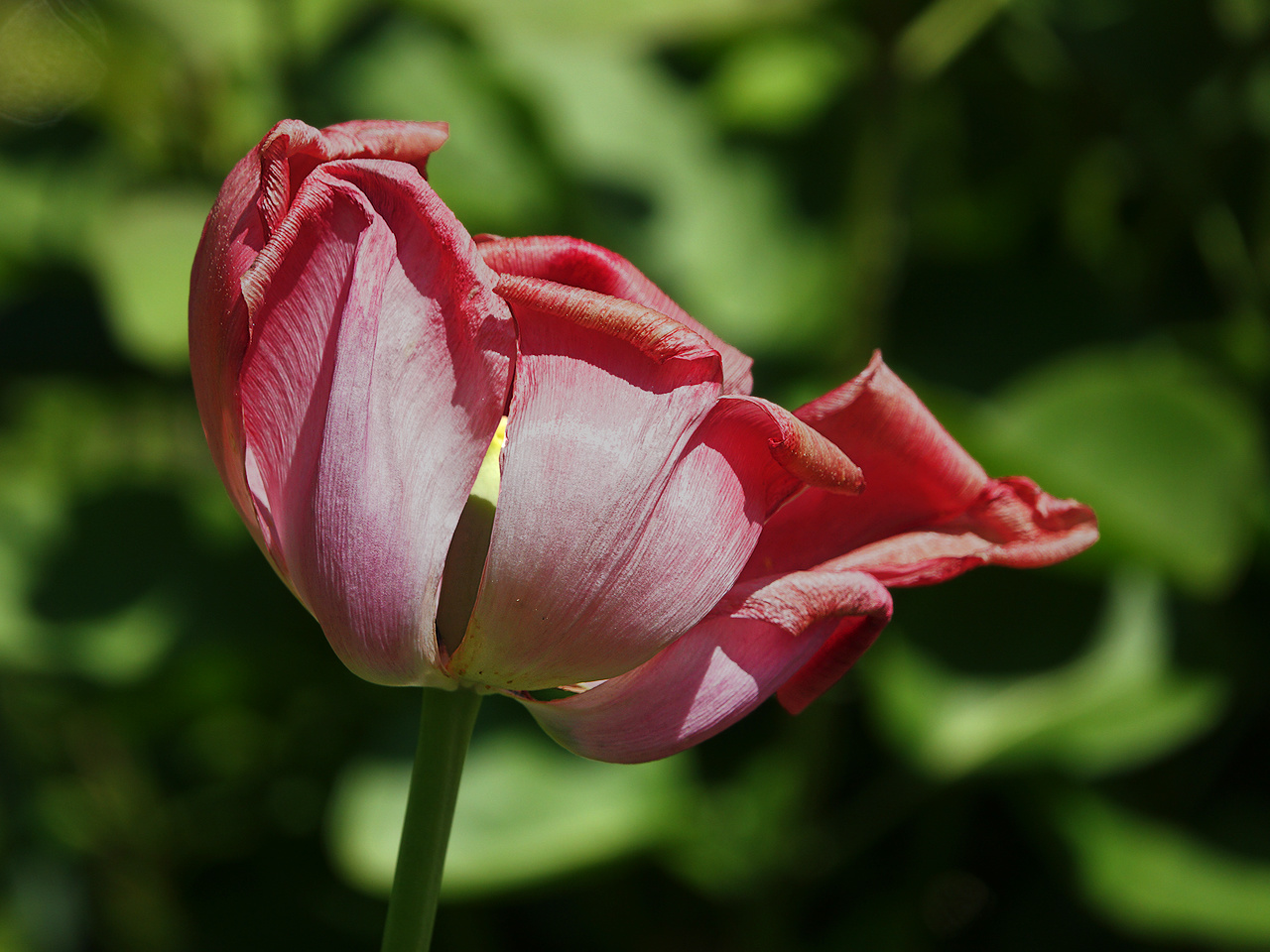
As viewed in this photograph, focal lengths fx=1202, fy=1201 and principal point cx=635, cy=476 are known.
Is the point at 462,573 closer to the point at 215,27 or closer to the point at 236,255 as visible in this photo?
the point at 236,255

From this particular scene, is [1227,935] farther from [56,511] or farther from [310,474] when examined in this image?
[56,511]

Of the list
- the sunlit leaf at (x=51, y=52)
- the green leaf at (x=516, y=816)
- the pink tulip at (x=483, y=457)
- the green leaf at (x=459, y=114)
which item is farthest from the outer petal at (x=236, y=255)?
the sunlit leaf at (x=51, y=52)

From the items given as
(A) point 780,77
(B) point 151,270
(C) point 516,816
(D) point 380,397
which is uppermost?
(D) point 380,397

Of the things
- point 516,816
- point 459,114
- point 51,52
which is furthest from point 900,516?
point 51,52


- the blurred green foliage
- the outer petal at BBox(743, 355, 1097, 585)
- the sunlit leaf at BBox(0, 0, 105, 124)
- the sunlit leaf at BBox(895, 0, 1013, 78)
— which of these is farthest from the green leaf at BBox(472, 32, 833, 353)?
the outer petal at BBox(743, 355, 1097, 585)

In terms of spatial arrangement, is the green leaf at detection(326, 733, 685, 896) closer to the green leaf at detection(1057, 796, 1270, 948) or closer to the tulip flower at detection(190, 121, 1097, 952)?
the green leaf at detection(1057, 796, 1270, 948)

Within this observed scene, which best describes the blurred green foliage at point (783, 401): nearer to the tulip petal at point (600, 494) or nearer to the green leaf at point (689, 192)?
the green leaf at point (689, 192)
